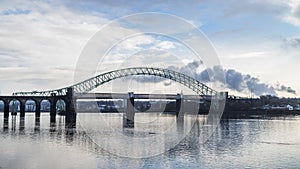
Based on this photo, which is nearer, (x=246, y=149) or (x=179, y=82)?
(x=246, y=149)

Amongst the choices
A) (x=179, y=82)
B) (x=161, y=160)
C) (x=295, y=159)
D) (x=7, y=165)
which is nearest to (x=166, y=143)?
(x=161, y=160)

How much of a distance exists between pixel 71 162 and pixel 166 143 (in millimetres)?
16136

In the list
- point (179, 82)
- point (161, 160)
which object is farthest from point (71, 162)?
point (179, 82)

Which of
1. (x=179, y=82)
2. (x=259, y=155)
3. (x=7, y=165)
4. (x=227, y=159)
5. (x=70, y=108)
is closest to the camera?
(x=7, y=165)

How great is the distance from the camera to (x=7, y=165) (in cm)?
2806

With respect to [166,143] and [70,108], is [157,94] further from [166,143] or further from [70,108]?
[166,143]

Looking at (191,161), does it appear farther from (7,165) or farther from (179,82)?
(179,82)

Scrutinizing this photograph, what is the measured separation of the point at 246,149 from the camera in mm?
Answer: 39750

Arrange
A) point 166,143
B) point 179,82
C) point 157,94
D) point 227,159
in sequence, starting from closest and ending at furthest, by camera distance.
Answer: point 227,159 < point 166,143 < point 157,94 < point 179,82

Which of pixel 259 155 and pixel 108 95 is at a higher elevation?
pixel 108 95

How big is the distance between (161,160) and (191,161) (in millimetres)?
2577

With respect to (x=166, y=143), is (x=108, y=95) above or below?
above

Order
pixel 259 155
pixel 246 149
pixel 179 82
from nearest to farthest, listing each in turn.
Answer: pixel 259 155, pixel 246 149, pixel 179 82

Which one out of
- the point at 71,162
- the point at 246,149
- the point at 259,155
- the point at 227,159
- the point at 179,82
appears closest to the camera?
the point at 71,162
